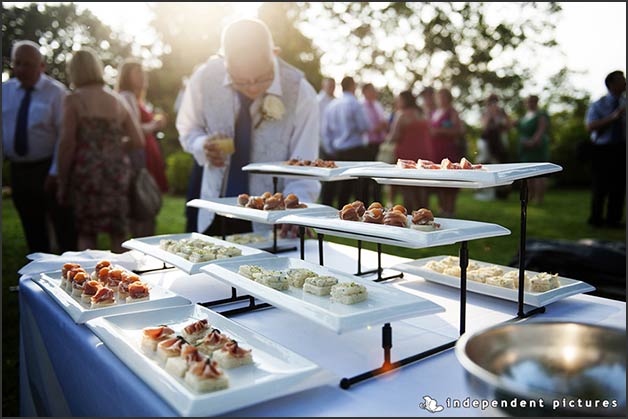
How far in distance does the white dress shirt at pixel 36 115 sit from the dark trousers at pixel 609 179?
561 centimetres

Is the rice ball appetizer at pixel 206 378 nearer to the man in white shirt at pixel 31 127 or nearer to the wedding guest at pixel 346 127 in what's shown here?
the man in white shirt at pixel 31 127

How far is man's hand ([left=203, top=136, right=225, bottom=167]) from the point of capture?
99.5 inches

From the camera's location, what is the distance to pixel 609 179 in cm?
610

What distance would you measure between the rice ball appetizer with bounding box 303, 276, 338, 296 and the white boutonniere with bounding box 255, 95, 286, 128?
148 centimetres

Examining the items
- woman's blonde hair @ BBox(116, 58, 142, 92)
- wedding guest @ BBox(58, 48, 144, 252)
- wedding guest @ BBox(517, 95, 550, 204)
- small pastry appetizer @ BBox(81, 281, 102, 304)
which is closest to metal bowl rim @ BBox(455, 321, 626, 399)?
small pastry appetizer @ BBox(81, 281, 102, 304)

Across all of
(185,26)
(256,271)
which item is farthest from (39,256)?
(185,26)

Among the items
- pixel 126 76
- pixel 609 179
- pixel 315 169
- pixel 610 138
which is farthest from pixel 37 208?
pixel 609 179

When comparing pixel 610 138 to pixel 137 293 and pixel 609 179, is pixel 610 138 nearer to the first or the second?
pixel 609 179

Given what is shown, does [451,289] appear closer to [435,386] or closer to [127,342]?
[435,386]

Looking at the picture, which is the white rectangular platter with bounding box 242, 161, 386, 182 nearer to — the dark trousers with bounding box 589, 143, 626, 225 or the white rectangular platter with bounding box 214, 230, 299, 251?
the white rectangular platter with bounding box 214, 230, 299, 251

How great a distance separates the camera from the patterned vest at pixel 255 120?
2773mm

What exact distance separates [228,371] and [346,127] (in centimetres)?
562

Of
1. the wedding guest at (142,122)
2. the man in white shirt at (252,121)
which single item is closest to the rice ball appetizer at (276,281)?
the man in white shirt at (252,121)

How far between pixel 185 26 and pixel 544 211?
38.2 feet
